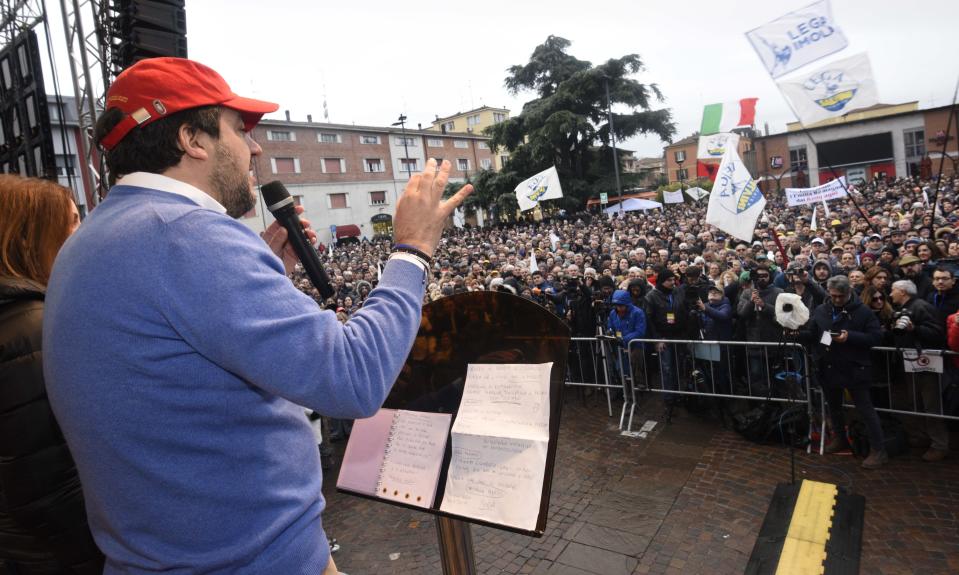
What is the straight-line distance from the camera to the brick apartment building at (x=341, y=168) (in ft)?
138

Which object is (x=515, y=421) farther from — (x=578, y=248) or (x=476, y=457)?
(x=578, y=248)

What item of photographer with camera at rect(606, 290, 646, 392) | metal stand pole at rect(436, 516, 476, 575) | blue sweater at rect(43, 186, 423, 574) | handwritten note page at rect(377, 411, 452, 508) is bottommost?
photographer with camera at rect(606, 290, 646, 392)

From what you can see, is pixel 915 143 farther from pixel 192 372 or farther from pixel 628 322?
pixel 192 372

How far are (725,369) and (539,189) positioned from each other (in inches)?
Answer: 467

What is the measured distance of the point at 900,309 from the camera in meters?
5.82

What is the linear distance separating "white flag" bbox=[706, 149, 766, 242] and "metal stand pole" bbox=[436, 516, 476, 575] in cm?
1061

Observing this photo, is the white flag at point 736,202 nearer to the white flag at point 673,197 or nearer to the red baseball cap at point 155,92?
the red baseball cap at point 155,92

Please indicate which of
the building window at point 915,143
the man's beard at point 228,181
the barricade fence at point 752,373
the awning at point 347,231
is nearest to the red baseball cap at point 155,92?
the man's beard at point 228,181

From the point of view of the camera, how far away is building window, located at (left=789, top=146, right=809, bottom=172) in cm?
5222

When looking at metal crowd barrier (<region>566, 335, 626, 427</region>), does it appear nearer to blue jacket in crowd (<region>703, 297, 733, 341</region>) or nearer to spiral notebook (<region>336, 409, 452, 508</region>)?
blue jacket in crowd (<region>703, 297, 733, 341</region>)

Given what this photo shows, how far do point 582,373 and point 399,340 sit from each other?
733cm

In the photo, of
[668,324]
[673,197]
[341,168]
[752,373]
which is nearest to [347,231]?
[341,168]

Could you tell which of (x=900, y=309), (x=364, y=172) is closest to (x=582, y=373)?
(x=900, y=309)

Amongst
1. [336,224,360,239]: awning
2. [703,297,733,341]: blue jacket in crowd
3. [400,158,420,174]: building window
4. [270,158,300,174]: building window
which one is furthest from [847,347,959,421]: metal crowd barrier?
[400,158,420,174]: building window
